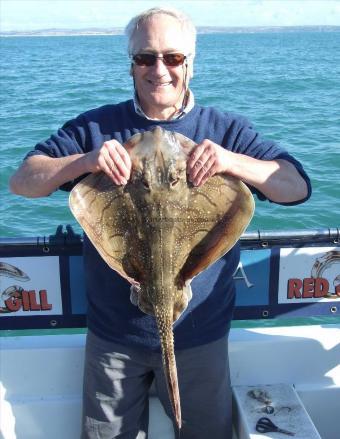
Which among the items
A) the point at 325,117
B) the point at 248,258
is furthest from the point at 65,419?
the point at 325,117

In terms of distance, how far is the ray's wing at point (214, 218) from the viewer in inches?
98.5

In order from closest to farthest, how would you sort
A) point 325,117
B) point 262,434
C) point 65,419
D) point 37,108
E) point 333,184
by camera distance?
1. point 262,434
2. point 65,419
3. point 333,184
4. point 325,117
5. point 37,108

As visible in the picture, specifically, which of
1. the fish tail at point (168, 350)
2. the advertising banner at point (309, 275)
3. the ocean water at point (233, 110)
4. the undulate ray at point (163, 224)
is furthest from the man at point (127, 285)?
the ocean water at point (233, 110)

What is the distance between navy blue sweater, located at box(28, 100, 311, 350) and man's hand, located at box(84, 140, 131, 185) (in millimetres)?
450

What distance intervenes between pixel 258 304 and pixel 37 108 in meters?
19.8

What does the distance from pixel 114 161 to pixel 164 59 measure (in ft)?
2.02

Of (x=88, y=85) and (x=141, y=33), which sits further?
(x=88, y=85)

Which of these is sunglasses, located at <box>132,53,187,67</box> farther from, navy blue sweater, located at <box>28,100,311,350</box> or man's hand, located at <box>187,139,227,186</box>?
man's hand, located at <box>187,139,227,186</box>

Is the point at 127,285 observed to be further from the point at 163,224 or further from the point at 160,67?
the point at 160,67

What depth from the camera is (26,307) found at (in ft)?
12.1

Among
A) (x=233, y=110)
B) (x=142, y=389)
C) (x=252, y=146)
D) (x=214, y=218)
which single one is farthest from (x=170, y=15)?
(x=233, y=110)

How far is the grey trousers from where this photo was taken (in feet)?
9.72

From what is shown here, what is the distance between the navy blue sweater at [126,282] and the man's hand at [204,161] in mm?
417

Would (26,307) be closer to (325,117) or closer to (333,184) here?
(333,184)
